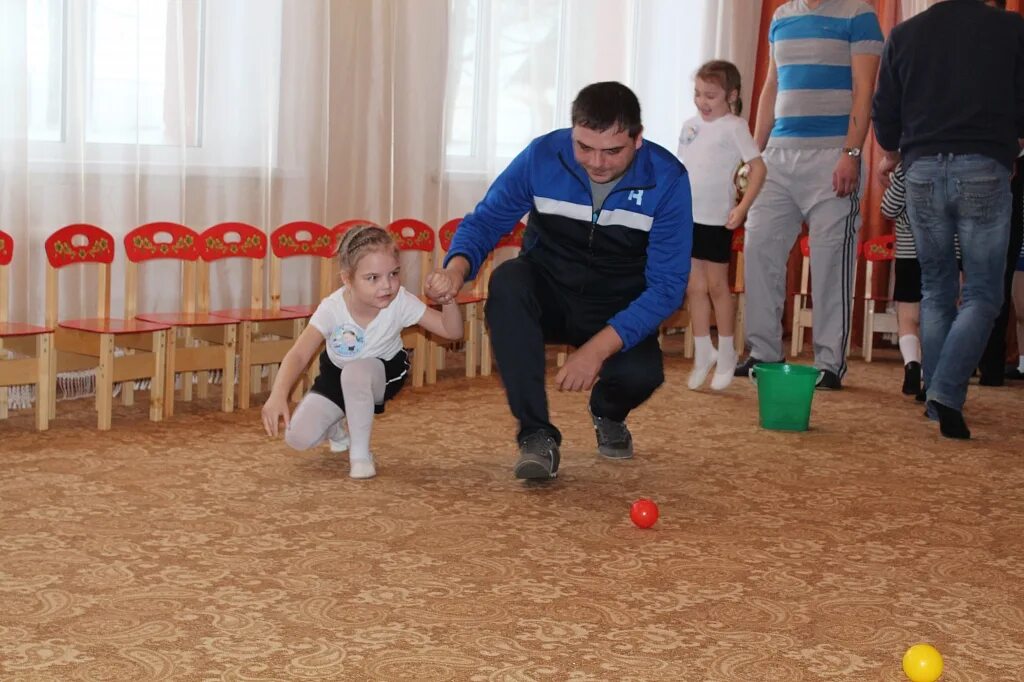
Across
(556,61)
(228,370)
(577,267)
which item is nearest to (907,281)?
(556,61)

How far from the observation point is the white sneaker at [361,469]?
3.41 meters

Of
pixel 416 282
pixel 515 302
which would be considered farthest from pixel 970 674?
pixel 416 282

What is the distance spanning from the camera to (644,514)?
2957 millimetres

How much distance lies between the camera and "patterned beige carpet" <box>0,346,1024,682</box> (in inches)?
84.3

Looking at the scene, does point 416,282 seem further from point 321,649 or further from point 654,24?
point 321,649

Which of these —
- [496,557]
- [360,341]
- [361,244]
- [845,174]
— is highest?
[845,174]

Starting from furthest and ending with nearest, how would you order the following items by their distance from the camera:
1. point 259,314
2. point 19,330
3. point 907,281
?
point 907,281, point 259,314, point 19,330

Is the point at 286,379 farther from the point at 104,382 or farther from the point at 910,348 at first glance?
the point at 910,348

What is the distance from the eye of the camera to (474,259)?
340cm

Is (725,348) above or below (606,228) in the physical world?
below

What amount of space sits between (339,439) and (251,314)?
1.05m

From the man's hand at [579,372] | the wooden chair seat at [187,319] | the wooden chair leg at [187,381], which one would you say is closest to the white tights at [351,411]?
the man's hand at [579,372]

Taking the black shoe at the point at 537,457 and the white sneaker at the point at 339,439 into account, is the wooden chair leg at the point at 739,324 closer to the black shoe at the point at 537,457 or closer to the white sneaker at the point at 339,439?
the white sneaker at the point at 339,439

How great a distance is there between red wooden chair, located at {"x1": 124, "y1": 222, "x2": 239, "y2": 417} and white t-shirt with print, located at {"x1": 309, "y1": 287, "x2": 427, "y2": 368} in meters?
1.00
